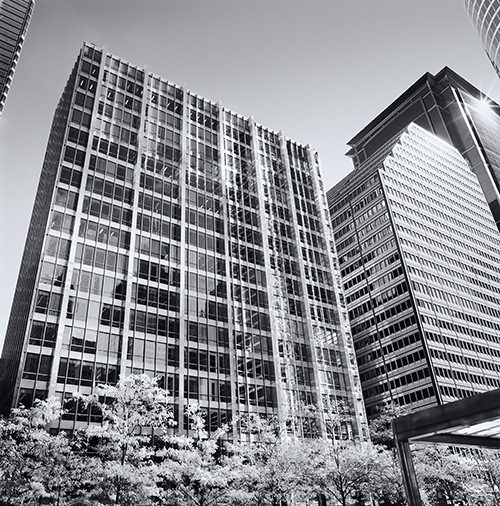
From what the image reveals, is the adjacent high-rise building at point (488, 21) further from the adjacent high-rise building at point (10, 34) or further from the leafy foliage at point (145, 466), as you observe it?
the adjacent high-rise building at point (10, 34)

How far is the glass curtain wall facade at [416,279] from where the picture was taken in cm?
10239

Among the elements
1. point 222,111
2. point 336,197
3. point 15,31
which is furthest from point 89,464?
point 15,31

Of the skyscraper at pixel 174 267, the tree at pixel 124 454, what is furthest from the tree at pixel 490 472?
the tree at pixel 124 454

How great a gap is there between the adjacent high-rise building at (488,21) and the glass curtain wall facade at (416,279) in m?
33.5

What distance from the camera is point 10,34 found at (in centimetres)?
14900

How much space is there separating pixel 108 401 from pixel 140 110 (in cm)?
4434

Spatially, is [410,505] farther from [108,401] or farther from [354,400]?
[354,400]

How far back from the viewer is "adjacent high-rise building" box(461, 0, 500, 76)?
112 m

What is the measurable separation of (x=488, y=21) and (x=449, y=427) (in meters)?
131

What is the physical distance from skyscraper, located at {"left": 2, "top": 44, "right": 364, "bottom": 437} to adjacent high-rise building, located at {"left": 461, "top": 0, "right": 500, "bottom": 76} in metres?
69.0

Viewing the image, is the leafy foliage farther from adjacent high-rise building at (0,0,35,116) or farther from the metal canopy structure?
adjacent high-rise building at (0,0,35,116)

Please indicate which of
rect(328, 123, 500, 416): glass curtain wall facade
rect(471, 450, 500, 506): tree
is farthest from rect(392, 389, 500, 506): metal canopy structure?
rect(328, 123, 500, 416): glass curtain wall facade

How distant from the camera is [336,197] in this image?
452ft

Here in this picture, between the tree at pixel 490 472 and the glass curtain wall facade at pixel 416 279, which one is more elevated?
the glass curtain wall facade at pixel 416 279
